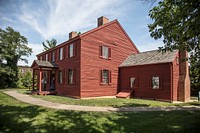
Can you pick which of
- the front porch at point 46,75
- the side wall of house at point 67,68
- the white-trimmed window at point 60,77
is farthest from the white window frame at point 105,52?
the front porch at point 46,75

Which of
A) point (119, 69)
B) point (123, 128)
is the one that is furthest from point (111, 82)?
point (123, 128)

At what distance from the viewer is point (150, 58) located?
17.0 meters

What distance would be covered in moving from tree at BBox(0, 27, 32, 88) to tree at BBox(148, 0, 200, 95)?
31533 mm

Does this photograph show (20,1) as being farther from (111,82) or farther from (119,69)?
(119,69)

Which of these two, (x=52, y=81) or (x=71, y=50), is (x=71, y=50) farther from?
(x=52, y=81)

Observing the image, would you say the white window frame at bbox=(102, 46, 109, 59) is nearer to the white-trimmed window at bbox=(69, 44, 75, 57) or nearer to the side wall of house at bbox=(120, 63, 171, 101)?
the side wall of house at bbox=(120, 63, 171, 101)

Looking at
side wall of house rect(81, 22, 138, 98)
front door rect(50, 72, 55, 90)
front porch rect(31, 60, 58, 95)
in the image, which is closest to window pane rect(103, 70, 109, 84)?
side wall of house rect(81, 22, 138, 98)

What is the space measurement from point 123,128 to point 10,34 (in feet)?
118

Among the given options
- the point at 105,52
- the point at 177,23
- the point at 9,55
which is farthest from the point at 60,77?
the point at 9,55

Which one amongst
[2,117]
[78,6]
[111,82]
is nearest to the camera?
[2,117]

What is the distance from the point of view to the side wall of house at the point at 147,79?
14383 millimetres

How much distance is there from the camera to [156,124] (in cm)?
623

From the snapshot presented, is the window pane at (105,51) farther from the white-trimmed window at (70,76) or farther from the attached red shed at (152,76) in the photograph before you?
the white-trimmed window at (70,76)

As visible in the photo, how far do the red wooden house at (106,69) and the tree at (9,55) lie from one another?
16.5 metres
